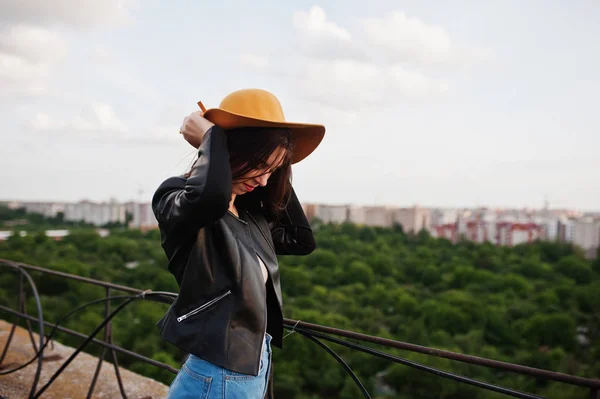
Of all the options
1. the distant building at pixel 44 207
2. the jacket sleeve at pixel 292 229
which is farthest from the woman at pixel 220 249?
the distant building at pixel 44 207

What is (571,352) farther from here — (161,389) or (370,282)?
(161,389)

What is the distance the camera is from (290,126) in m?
1.17

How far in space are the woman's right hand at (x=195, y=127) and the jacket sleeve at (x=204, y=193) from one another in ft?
→ 0.16

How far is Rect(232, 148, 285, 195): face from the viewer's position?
46.4 inches

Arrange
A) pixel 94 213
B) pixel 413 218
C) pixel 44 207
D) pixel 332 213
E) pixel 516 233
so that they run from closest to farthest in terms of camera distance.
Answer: pixel 516 233 < pixel 413 218 < pixel 94 213 < pixel 44 207 < pixel 332 213

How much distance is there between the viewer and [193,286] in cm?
111

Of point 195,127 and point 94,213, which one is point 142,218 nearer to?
point 94,213

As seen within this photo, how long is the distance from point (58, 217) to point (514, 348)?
62.7 metres

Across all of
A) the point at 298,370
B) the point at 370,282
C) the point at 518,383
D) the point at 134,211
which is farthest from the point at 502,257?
the point at 134,211

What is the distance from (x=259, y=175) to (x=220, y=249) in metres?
0.20

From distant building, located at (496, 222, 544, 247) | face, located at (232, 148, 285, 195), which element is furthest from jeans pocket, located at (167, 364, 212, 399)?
distant building, located at (496, 222, 544, 247)

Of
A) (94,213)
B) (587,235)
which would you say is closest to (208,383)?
(587,235)

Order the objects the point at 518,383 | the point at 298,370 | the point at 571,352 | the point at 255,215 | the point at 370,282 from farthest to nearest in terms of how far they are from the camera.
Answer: the point at 370,282 → the point at 571,352 → the point at 298,370 → the point at 518,383 → the point at 255,215

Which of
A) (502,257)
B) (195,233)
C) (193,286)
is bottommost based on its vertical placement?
(502,257)
